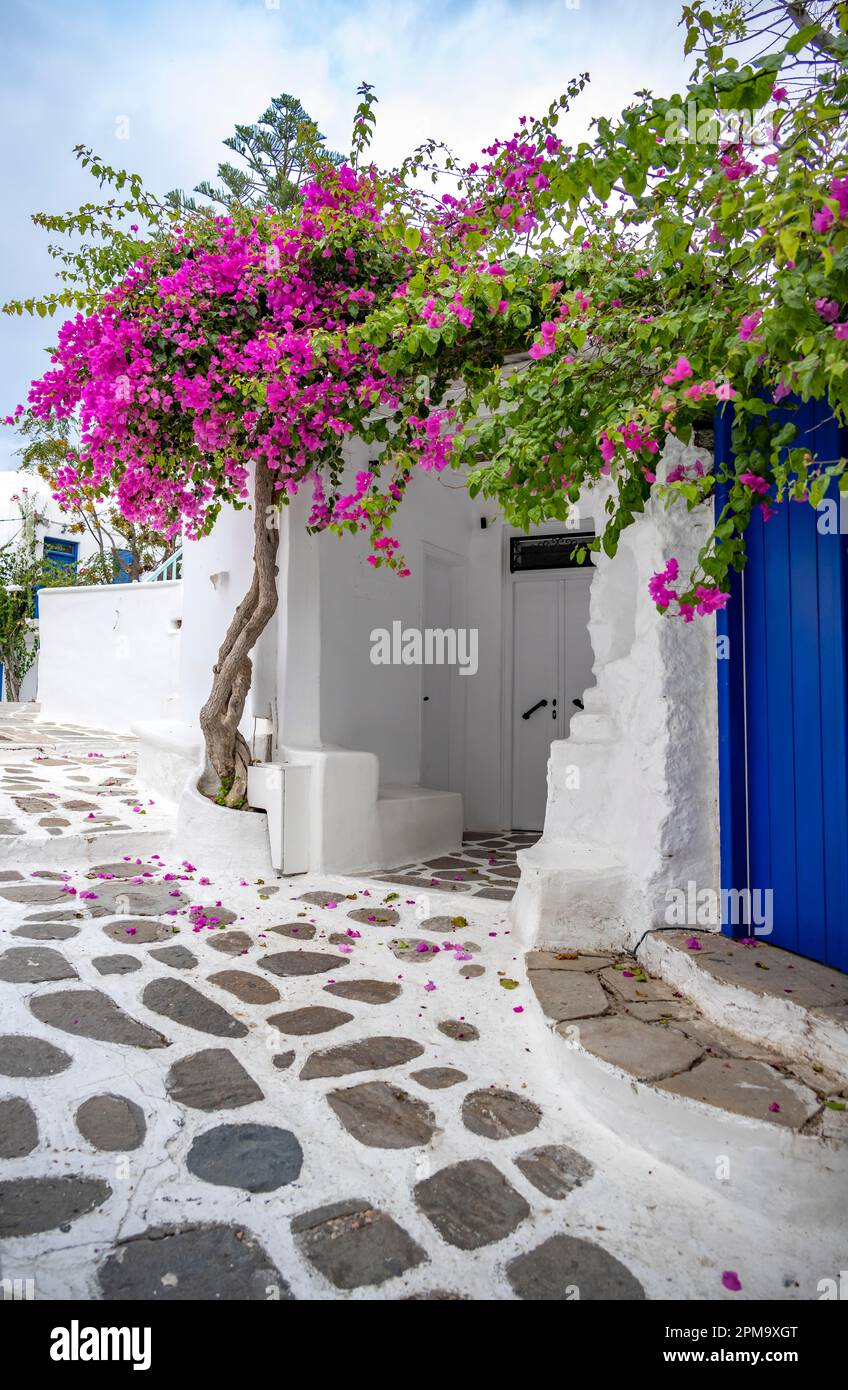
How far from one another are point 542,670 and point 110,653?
7039mm

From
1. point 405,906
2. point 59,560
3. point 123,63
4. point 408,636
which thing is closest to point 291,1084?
point 405,906

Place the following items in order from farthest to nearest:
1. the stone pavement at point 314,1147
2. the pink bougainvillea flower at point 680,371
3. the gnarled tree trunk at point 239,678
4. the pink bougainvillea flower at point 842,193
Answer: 1. the gnarled tree trunk at point 239,678
2. the pink bougainvillea flower at point 680,371
3. the stone pavement at point 314,1147
4. the pink bougainvillea flower at point 842,193

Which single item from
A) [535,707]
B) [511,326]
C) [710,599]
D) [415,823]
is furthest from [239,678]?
[710,599]

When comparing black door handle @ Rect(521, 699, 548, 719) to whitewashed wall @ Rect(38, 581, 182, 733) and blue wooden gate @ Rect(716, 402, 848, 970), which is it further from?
whitewashed wall @ Rect(38, 581, 182, 733)

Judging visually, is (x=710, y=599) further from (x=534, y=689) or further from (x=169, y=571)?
(x=169, y=571)

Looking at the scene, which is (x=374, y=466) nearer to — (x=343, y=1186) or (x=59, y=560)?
(x=343, y=1186)

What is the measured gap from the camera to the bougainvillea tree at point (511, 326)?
181 cm

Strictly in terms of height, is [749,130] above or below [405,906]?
above

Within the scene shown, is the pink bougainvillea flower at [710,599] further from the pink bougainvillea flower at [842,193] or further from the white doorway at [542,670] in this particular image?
the white doorway at [542,670]

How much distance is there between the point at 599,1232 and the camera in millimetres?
1790

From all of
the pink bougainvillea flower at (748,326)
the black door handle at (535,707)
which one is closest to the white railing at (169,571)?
the black door handle at (535,707)

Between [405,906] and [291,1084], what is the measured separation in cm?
194

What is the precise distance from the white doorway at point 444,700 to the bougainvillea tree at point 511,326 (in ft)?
4.99

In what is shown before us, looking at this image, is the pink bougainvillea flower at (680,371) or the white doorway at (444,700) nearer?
the pink bougainvillea flower at (680,371)
